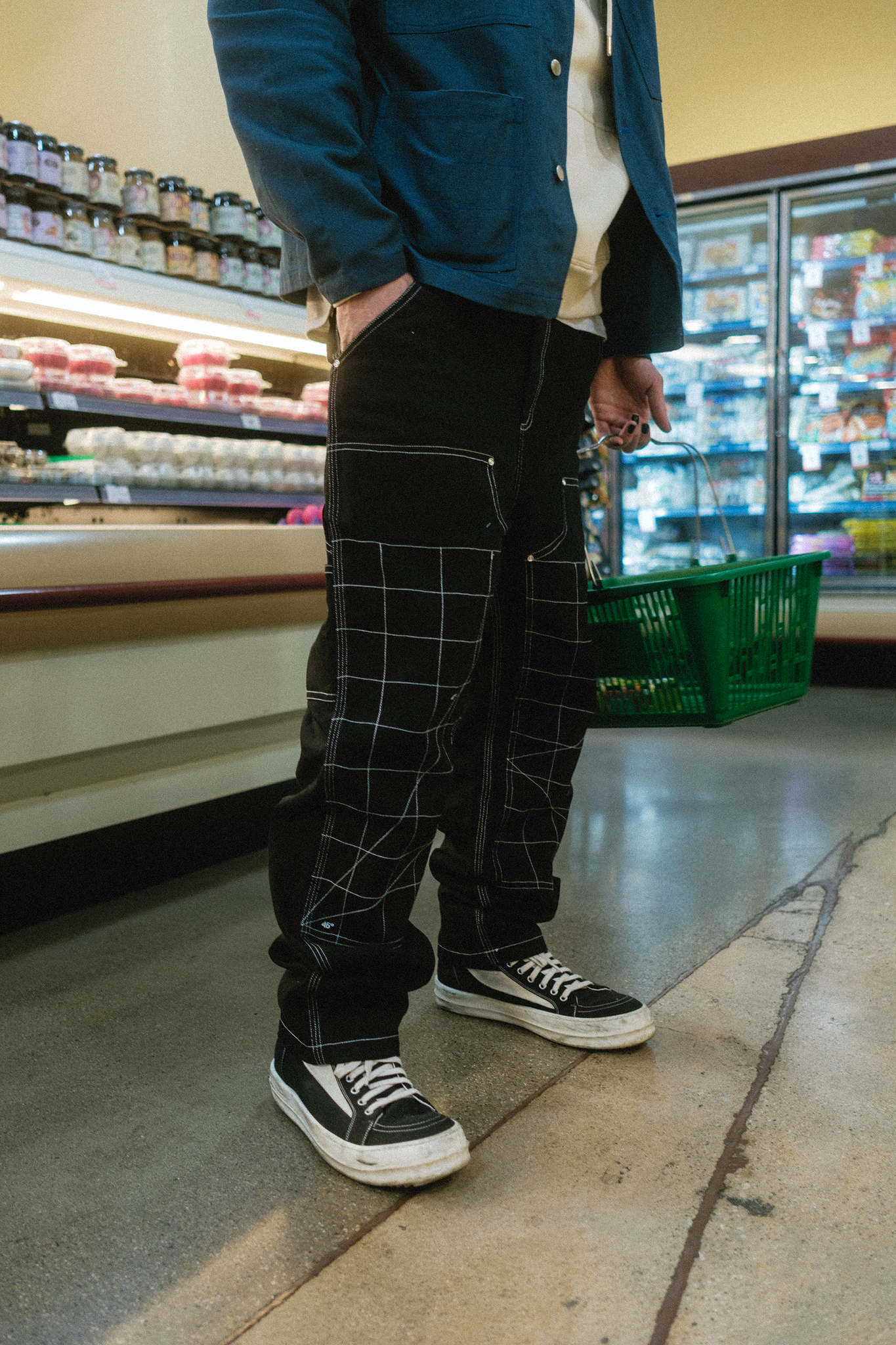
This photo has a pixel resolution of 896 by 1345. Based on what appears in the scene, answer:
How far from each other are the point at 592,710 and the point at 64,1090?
2.83 feet

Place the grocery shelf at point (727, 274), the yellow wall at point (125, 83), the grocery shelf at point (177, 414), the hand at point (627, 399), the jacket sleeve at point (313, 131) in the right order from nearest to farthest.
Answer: the jacket sleeve at point (313, 131), the hand at point (627, 399), the grocery shelf at point (177, 414), the yellow wall at point (125, 83), the grocery shelf at point (727, 274)

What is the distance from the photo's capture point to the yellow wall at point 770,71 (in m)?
5.58

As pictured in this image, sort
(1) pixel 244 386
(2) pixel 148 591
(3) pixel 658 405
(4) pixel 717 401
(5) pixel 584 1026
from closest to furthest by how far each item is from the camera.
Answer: (5) pixel 584 1026 < (3) pixel 658 405 < (2) pixel 148 591 < (1) pixel 244 386 < (4) pixel 717 401

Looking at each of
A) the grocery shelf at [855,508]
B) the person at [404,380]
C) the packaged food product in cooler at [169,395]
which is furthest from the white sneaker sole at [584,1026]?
the grocery shelf at [855,508]

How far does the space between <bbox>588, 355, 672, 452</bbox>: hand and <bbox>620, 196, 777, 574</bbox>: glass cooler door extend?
370 cm

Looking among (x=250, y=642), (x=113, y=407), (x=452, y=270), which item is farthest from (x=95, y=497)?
(x=452, y=270)

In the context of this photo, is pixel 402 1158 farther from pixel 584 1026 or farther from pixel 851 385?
pixel 851 385

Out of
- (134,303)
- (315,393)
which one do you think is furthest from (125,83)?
(134,303)

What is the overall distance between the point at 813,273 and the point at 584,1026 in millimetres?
4703

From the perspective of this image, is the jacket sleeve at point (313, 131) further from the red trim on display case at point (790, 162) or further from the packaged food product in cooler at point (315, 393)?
the red trim on display case at point (790, 162)

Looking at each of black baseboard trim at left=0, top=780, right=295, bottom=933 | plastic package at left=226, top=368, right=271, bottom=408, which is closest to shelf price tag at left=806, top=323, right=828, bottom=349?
plastic package at left=226, top=368, right=271, bottom=408

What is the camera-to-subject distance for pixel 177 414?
317 centimetres

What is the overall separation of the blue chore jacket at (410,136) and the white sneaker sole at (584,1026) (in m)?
0.91

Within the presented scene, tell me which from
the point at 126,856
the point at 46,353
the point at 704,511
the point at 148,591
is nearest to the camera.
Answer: the point at 148,591
